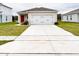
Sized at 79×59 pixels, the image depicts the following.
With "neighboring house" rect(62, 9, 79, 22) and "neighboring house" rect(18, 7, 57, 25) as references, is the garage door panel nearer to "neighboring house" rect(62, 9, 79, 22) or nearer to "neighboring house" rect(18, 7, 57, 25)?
"neighboring house" rect(18, 7, 57, 25)

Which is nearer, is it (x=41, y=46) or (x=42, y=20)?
(x=41, y=46)

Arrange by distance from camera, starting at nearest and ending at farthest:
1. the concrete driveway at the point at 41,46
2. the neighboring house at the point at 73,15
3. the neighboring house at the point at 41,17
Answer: the concrete driveway at the point at 41,46
the neighboring house at the point at 41,17
the neighboring house at the point at 73,15

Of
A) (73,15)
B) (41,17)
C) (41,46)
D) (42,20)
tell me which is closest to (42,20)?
(42,20)

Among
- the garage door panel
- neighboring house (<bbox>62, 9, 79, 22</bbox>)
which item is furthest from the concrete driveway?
neighboring house (<bbox>62, 9, 79, 22</bbox>)

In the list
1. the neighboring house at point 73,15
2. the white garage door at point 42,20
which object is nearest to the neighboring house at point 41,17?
the white garage door at point 42,20

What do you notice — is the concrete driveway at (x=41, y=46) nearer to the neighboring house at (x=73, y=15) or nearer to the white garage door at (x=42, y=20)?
the white garage door at (x=42, y=20)

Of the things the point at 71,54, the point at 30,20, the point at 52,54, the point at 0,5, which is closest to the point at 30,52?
the point at 52,54

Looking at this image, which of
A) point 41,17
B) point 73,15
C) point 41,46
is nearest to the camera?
point 41,46

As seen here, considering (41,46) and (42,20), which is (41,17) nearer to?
(42,20)

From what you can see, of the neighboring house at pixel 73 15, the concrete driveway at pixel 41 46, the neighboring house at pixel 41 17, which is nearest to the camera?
the concrete driveway at pixel 41 46

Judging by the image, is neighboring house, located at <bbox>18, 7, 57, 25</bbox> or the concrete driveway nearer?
the concrete driveway

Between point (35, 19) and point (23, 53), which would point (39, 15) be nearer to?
point (35, 19)

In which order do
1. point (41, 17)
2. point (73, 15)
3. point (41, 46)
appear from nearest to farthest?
point (41, 46) < point (41, 17) < point (73, 15)

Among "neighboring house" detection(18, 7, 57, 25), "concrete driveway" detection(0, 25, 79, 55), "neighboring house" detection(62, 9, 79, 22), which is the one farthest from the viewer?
"neighboring house" detection(62, 9, 79, 22)
